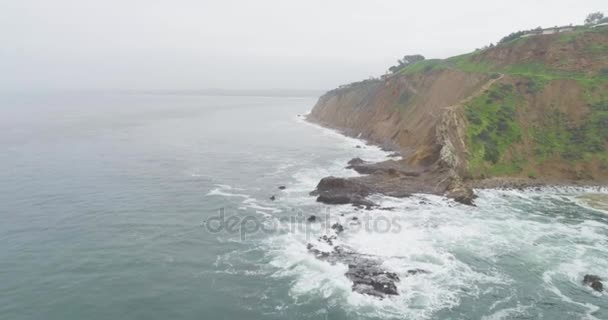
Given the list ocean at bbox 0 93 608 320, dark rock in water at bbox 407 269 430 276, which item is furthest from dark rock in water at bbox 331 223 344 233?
dark rock in water at bbox 407 269 430 276

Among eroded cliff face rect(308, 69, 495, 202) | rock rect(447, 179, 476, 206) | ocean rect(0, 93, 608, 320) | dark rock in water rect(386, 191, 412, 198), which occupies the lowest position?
ocean rect(0, 93, 608, 320)

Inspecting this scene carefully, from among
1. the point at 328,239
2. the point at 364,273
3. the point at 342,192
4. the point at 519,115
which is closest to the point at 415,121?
the point at 519,115

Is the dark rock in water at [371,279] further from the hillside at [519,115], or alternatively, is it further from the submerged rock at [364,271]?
the hillside at [519,115]

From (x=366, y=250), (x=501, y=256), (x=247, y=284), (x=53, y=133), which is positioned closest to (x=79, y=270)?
(x=247, y=284)

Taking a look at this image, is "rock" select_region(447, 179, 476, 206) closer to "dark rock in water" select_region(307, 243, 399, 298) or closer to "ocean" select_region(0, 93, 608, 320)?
"ocean" select_region(0, 93, 608, 320)

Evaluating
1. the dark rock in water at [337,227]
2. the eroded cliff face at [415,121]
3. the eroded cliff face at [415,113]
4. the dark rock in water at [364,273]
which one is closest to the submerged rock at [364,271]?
the dark rock in water at [364,273]

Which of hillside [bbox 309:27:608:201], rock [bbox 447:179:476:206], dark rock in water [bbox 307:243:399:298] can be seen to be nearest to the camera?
dark rock in water [bbox 307:243:399:298]

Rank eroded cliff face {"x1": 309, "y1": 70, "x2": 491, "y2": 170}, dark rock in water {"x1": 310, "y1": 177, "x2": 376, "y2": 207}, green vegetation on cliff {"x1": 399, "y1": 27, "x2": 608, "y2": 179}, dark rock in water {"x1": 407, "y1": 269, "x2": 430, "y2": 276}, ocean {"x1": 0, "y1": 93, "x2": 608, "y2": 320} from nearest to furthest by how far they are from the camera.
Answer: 1. ocean {"x1": 0, "y1": 93, "x2": 608, "y2": 320}
2. dark rock in water {"x1": 407, "y1": 269, "x2": 430, "y2": 276}
3. dark rock in water {"x1": 310, "y1": 177, "x2": 376, "y2": 207}
4. green vegetation on cliff {"x1": 399, "y1": 27, "x2": 608, "y2": 179}
5. eroded cliff face {"x1": 309, "y1": 70, "x2": 491, "y2": 170}
